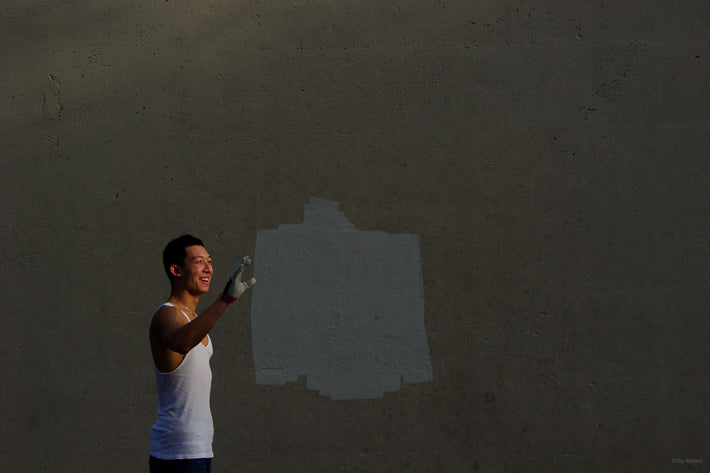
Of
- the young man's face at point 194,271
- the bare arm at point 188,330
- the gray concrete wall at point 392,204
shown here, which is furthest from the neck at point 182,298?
the gray concrete wall at point 392,204

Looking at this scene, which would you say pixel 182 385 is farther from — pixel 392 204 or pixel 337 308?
pixel 392 204

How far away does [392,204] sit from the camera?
13.5 feet

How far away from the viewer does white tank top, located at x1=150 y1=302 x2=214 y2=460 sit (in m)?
2.50

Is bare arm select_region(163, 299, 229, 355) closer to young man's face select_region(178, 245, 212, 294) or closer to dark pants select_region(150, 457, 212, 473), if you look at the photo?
young man's face select_region(178, 245, 212, 294)

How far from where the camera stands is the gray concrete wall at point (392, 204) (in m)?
4.02

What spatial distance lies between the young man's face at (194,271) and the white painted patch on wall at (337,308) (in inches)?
51.7

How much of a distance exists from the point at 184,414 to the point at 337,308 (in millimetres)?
1669

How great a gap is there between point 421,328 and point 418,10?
2.02 metres

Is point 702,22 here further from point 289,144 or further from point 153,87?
point 153,87

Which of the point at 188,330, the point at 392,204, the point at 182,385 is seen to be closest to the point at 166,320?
the point at 188,330

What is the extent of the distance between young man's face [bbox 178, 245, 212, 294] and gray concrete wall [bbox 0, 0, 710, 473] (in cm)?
132

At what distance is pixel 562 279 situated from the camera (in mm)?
4078

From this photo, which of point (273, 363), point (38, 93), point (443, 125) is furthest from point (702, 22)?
point (38, 93)

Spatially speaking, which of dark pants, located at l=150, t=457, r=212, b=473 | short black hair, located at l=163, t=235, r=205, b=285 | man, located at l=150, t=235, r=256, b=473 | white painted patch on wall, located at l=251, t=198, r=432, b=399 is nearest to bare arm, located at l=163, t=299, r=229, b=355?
man, located at l=150, t=235, r=256, b=473
